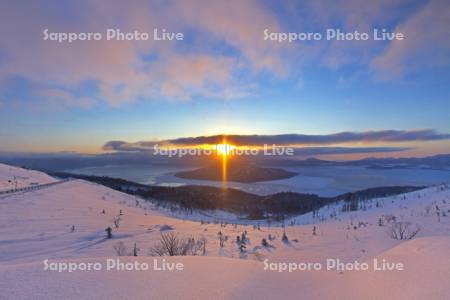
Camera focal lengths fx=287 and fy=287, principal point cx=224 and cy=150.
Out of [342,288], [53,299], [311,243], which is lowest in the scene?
[311,243]

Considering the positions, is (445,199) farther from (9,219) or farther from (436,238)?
(9,219)

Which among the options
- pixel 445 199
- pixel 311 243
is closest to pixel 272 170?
pixel 445 199

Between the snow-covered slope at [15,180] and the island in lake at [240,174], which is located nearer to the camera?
the snow-covered slope at [15,180]

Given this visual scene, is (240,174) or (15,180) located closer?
(15,180)

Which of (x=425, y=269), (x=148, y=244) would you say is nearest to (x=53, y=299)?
(x=425, y=269)

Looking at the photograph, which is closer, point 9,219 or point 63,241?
point 63,241

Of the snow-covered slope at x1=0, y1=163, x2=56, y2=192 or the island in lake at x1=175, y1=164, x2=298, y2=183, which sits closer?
the snow-covered slope at x1=0, y1=163, x2=56, y2=192

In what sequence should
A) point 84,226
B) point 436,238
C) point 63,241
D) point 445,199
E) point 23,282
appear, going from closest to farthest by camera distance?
point 23,282
point 436,238
point 63,241
point 84,226
point 445,199

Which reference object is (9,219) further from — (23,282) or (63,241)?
(23,282)

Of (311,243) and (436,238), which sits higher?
(436,238)

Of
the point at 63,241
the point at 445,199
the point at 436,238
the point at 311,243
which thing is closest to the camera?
the point at 436,238
